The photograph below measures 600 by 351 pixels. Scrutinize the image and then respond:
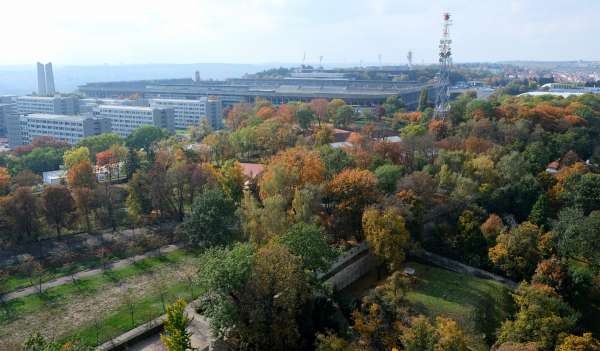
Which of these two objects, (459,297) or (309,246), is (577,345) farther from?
(309,246)

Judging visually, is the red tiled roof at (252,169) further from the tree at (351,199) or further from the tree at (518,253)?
the tree at (518,253)

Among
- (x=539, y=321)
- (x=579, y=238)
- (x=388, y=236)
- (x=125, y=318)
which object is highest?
(x=388, y=236)

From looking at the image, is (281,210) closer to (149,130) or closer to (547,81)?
(149,130)

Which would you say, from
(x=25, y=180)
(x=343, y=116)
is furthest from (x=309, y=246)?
(x=343, y=116)

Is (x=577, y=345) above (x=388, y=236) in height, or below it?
below

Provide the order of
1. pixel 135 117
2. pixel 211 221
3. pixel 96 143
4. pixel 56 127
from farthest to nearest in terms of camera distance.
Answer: pixel 135 117 → pixel 56 127 → pixel 96 143 → pixel 211 221

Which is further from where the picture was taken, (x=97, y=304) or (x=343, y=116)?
(x=343, y=116)

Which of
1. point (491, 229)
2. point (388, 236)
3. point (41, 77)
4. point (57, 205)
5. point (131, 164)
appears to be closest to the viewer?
point (388, 236)
